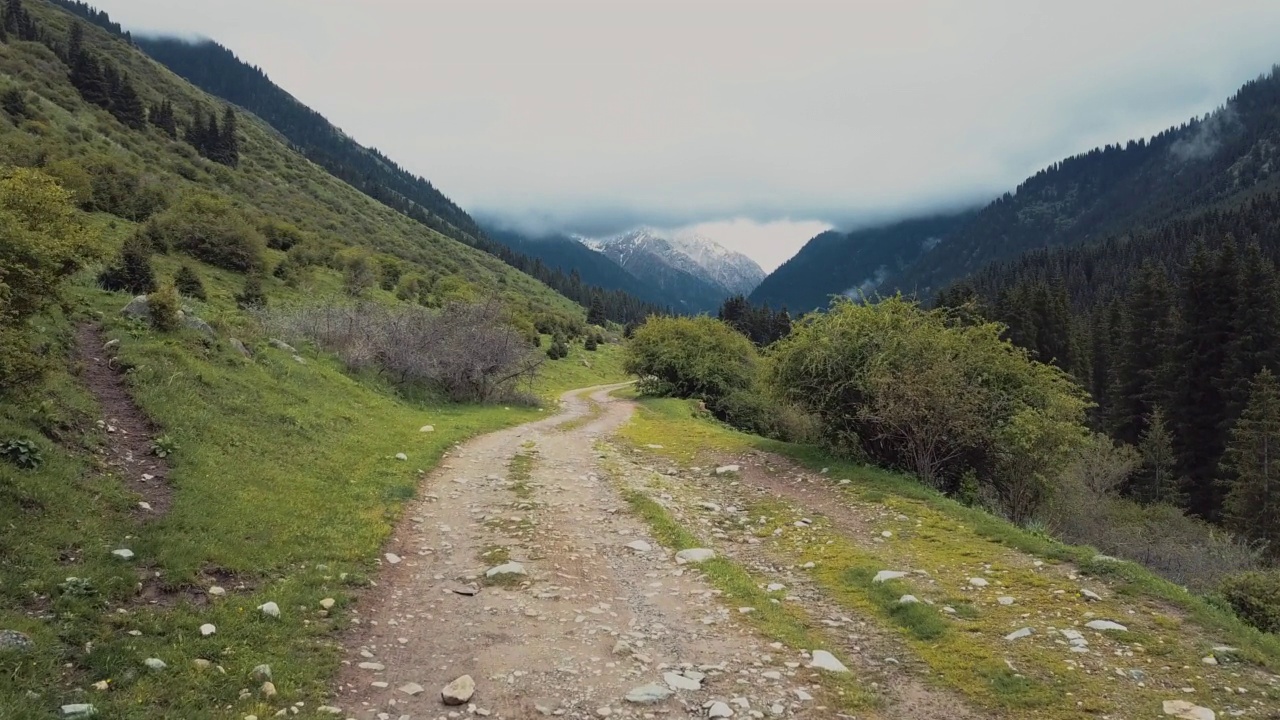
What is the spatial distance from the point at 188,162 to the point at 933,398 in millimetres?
82279

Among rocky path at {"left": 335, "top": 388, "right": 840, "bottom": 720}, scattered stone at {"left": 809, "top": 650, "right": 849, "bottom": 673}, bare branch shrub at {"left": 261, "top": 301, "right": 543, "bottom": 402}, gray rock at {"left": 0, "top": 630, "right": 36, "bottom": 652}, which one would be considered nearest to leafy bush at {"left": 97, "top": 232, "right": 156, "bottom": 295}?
bare branch shrub at {"left": 261, "top": 301, "right": 543, "bottom": 402}

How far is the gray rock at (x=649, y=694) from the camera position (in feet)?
21.2

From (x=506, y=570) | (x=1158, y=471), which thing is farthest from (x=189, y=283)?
(x=1158, y=471)

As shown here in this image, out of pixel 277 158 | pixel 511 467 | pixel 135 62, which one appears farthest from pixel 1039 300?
pixel 135 62

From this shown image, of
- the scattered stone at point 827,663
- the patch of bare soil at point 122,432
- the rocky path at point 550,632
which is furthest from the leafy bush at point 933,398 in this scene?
the patch of bare soil at point 122,432

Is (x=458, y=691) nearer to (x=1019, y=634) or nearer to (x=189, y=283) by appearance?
(x=1019, y=634)

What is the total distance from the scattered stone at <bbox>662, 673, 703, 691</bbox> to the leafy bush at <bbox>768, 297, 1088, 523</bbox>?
1283cm

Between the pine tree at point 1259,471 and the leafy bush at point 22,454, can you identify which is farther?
the pine tree at point 1259,471

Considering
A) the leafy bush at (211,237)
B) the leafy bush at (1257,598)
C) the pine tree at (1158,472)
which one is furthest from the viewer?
the pine tree at (1158,472)

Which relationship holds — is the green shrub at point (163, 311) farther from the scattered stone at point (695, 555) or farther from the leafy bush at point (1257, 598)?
the leafy bush at point (1257, 598)

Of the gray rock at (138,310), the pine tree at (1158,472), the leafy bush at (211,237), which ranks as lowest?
the pine tree at (1158,472)

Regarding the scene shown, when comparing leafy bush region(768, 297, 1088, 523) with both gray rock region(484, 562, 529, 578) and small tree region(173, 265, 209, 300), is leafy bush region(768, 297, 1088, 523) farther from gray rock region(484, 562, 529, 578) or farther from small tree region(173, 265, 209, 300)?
small tree region(173, 265, 209, 300)

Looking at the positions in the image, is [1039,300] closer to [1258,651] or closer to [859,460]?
[859,460]

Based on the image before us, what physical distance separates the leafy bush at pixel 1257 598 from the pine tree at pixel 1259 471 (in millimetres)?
27353
